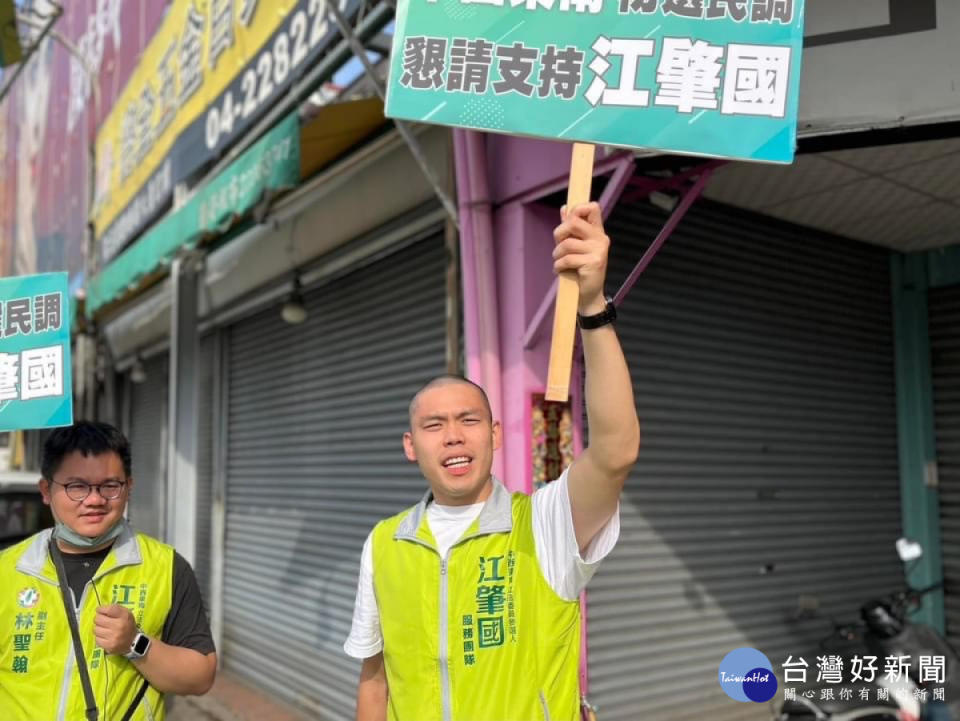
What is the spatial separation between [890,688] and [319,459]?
4.66 m

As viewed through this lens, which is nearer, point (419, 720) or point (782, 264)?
point (419, 720)

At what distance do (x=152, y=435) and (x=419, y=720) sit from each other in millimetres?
11117

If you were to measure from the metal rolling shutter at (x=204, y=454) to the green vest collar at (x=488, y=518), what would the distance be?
7450mm

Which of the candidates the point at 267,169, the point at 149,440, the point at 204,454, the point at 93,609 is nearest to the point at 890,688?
the point at 93,609

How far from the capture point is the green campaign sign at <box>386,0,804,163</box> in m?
2.32

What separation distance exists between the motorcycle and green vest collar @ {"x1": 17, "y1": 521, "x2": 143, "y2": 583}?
361cm

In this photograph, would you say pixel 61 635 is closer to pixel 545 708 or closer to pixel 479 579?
pixel 479 579

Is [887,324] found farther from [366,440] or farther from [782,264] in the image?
[366,440]

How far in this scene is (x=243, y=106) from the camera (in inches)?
278

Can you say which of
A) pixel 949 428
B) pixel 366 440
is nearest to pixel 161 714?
pixel 366 440

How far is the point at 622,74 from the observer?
2.39 meters

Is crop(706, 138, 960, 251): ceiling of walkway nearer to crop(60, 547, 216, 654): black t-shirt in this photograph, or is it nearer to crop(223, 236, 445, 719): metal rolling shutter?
crop(223, 236, 445, 719): metal rolling shutter

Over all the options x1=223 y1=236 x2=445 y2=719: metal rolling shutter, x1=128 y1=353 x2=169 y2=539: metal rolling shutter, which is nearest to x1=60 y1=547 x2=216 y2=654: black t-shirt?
x1=223 y1=236 x2=445 y2=719: metal rolling shutter

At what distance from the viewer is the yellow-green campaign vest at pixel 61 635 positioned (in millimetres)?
2535
